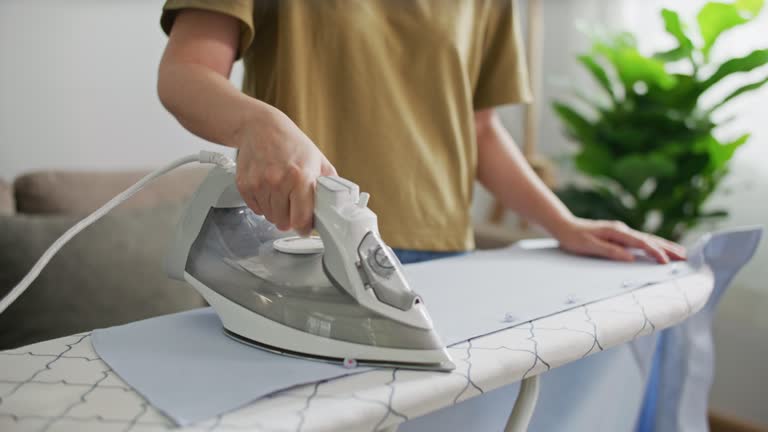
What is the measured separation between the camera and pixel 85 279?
3.78 feet

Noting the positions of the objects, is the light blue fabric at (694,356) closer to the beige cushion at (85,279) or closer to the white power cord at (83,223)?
the white power cord at (83,223)

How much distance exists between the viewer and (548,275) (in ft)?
2.61

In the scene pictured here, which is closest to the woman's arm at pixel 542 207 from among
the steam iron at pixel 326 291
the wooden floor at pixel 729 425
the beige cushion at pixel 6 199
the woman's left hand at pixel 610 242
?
the woman's left hand at pixel 610 242

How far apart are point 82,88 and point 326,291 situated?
125 cm

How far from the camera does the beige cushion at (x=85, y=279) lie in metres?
1.11

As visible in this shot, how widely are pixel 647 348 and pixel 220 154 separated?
554 millimetres

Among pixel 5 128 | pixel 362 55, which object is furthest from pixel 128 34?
pixel 362 55

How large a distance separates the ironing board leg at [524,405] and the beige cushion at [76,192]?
0.96 m

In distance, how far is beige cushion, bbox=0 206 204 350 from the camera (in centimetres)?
111

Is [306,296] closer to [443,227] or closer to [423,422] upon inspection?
[423,422]

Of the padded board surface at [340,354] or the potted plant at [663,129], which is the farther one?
the potted plant at [663,129]

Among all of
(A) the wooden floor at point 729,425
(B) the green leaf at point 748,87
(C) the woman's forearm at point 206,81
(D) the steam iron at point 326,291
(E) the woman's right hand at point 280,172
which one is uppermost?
(C) the woman's forearm at point 206,81

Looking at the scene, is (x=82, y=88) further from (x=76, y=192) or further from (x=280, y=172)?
(x=280, y=172)

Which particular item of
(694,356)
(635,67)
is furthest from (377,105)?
(635,67)
